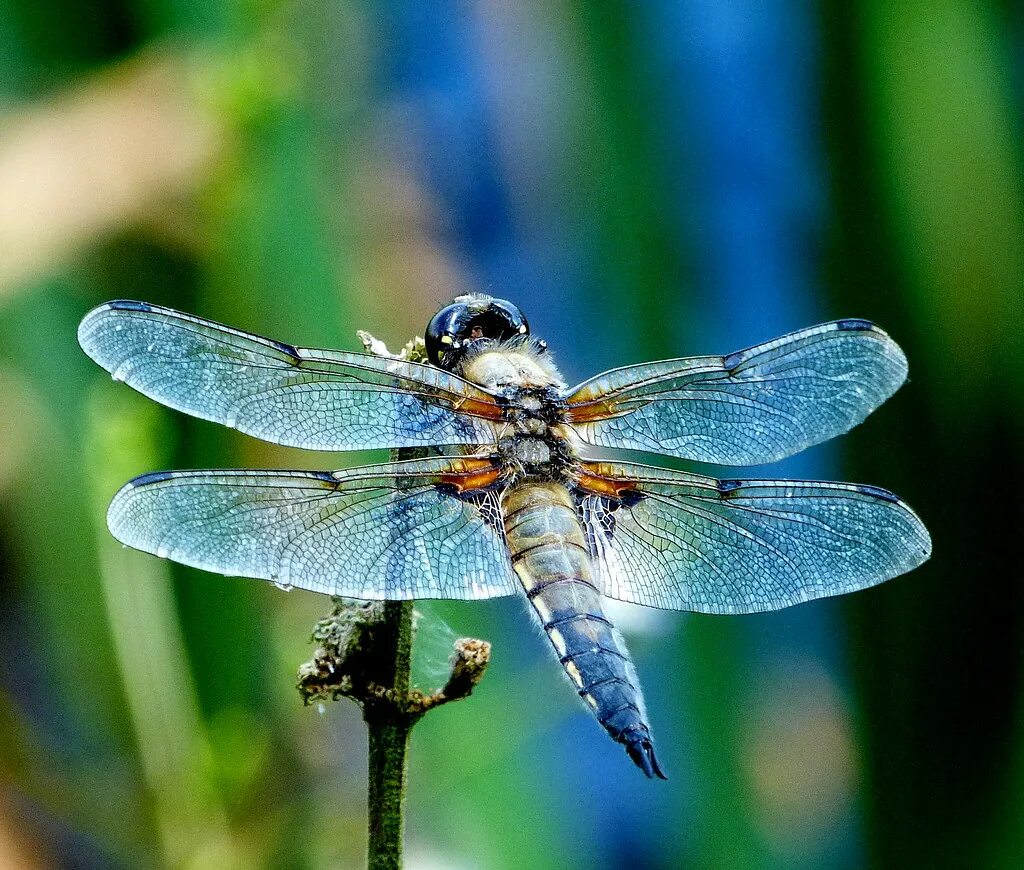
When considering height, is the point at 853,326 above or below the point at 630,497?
above

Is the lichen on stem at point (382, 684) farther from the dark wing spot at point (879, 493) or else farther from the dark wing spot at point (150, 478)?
the dark wing spot at point (879, 493)

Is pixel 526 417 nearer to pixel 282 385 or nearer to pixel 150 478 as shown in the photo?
pixel 282 385

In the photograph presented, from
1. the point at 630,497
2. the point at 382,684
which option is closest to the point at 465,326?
the point at 630,497

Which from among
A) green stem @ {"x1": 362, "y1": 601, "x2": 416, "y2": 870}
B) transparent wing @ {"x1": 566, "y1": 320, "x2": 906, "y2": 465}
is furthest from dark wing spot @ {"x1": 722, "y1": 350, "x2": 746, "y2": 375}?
green stem @ {"x1": 362, "y1": 601, "x2": 416, "y2": 870}

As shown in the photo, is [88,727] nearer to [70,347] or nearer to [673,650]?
[70,347]

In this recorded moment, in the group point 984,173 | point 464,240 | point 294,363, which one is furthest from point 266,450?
point 984,173

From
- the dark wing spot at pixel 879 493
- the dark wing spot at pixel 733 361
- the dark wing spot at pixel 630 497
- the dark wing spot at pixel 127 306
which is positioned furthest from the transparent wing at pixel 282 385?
the dark wing spot at pixel 879 493
